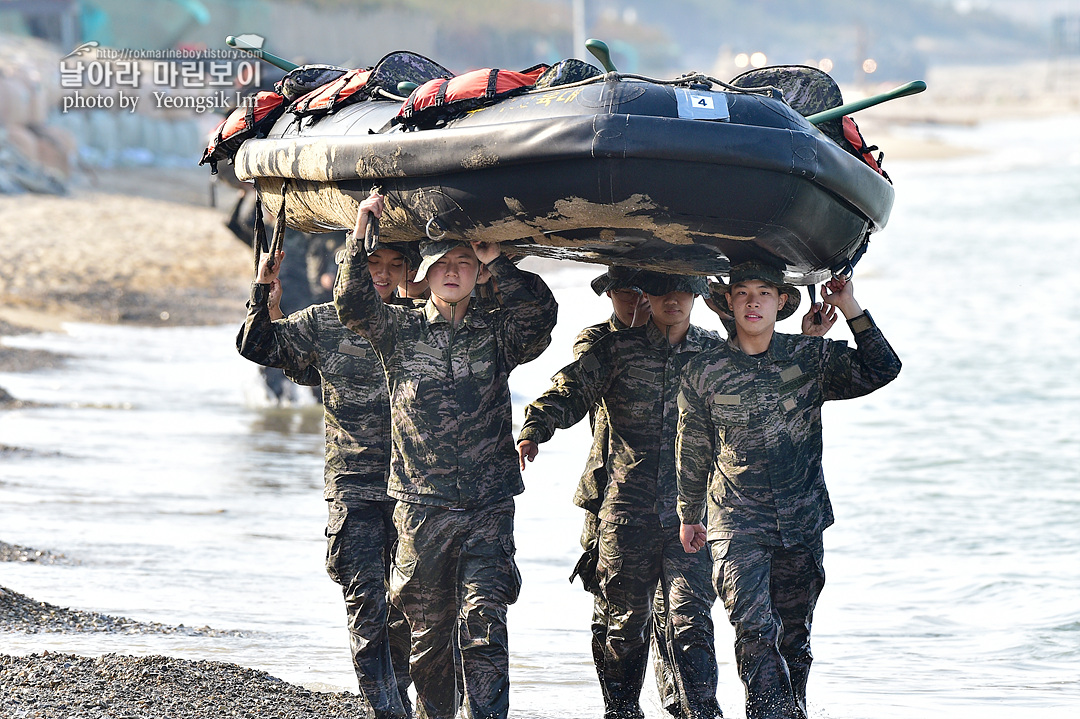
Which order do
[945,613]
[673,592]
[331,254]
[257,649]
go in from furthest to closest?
[331,254], [945,613], [257,649], [673,592]

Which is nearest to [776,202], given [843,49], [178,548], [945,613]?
[945,613]

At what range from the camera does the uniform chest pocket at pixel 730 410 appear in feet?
15.0

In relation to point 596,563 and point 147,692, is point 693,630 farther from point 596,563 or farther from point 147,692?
point 147,692

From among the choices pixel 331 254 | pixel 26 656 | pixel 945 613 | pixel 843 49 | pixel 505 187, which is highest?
pixel 843 49

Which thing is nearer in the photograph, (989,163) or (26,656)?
(26,656)

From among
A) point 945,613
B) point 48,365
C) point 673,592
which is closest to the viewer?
point 673,592

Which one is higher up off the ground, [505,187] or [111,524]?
[505,187]

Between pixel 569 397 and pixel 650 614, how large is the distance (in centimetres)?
83

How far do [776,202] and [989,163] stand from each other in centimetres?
5441

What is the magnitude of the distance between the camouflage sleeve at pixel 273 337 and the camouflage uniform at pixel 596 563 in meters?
1.00

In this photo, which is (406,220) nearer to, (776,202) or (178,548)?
(776,202)

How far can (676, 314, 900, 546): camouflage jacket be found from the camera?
14.9 feet

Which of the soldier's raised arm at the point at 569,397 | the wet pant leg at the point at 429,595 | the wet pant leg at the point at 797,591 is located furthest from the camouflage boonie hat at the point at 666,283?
the wet pant leg at the point at 429,595

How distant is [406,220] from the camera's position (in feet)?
14.8
